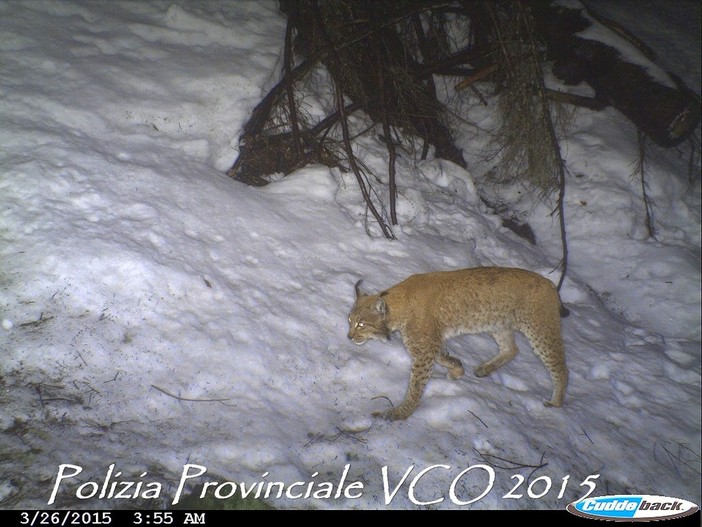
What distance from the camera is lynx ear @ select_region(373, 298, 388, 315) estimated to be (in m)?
4.10

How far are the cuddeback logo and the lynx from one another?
104 cm

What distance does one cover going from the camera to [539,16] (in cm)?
846

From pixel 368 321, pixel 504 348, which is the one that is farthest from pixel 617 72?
pixel 368 321

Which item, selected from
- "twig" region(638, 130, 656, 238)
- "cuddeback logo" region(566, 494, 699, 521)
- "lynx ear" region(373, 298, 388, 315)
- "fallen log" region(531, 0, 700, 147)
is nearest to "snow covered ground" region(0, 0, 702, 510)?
"cuddeback logo" region(566, 494, 699, 521)

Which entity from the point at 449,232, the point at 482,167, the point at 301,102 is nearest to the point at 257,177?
the point at 301,102

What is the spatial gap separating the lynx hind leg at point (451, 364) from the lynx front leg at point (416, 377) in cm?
25

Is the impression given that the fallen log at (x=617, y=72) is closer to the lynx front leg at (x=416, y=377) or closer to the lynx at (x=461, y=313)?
the lynx at (x=461, y=313)

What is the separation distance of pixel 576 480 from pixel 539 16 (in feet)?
29.4

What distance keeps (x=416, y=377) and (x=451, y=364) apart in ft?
1.99

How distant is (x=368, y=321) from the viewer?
421 centimetres

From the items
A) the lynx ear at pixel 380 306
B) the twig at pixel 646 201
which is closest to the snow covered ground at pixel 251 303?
the twig at pixel 646 201

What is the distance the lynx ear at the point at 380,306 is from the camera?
4.10 metres

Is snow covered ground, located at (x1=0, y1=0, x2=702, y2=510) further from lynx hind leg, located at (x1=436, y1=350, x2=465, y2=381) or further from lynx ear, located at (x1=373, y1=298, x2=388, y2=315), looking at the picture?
lynx ear, located at (x1=373, y1=298, x2=388, y2=315)

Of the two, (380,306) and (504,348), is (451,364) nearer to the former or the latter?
(504,348)
